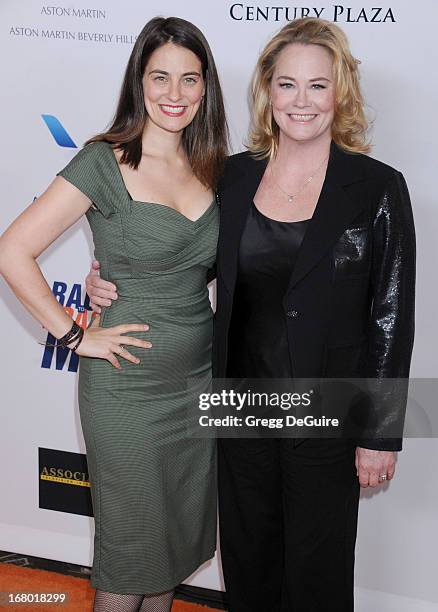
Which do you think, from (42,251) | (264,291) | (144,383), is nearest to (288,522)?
(144,383)

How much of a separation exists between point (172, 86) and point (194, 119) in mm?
185

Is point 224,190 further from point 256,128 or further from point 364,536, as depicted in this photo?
point 364,536

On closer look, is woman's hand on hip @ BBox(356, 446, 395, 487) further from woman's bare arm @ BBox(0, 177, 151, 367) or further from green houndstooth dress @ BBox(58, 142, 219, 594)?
woman's bare arm @ BBox(0, 177, 151, 367)

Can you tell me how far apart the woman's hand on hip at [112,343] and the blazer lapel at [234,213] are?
259 millimetres

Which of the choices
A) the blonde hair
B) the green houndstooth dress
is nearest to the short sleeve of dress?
the green houndstooth dress

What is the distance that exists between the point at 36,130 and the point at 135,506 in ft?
4.40

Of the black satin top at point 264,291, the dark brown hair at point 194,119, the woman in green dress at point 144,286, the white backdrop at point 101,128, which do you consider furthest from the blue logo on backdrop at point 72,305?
the black satin top at point 264,291

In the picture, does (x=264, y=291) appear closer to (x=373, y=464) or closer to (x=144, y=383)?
(x=144, y=383)

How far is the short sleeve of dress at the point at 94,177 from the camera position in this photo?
2.14 meters

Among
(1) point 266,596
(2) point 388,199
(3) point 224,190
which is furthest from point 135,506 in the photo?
(2) point 388,199

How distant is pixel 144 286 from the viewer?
2227 mm

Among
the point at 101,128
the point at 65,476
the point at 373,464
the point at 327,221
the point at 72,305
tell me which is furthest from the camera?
the point at 65,476

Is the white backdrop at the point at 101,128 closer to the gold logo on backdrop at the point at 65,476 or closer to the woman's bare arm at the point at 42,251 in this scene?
the gold logo on backdrop at the point at 65,476

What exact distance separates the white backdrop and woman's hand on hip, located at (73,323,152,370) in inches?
31.1
